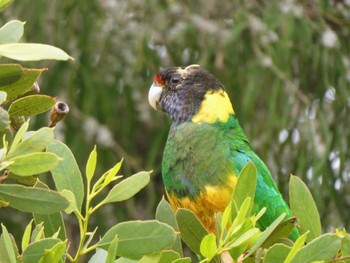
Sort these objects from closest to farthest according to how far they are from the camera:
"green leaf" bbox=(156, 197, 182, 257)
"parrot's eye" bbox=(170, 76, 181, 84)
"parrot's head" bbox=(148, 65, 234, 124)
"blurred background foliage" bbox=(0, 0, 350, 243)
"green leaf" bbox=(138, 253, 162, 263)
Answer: "green leaf" bbox=(138, 253, 162, 263), "green leaf" bbox=(156, 197, 182, 257), "parrot's head" bbox=(148, 65, 234, 124), "parrot's eye" bbox=(170, 76, 181, 84), "blurred background foliage" bbox=(0, 0, 350, 243)

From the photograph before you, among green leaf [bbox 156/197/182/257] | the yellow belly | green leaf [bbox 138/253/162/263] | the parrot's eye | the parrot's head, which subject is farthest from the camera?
the parrot's eye

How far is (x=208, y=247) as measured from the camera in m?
0.95

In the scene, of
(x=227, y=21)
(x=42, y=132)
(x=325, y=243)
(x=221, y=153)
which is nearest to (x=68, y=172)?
(x=42, y=132)

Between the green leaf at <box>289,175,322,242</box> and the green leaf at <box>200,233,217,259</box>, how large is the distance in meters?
0.17

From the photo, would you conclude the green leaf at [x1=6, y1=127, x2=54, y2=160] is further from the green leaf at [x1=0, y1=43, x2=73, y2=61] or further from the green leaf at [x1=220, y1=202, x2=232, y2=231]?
the green leaf at [x1=220, y1=202, x2=232, y2=231]

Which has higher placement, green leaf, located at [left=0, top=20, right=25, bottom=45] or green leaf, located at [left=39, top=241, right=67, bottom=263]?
green leaf, located at [left=0, top=20, right=25, bottom=45]

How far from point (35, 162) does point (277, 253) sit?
0.30m

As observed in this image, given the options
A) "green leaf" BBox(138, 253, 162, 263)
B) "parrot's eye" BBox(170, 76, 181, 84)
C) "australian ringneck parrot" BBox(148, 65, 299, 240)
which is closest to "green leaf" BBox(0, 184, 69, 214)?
"green leaf" BBox(138, 253, 162, 263)

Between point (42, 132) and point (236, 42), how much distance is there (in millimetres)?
2284

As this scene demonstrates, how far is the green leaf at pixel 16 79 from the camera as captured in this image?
3.27 feet

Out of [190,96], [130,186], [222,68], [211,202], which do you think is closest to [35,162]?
[130,186]

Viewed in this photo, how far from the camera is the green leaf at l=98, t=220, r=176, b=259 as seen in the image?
0.97 meters

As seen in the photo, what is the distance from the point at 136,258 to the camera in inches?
39.2

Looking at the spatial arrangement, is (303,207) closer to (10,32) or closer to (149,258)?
(149,258)
